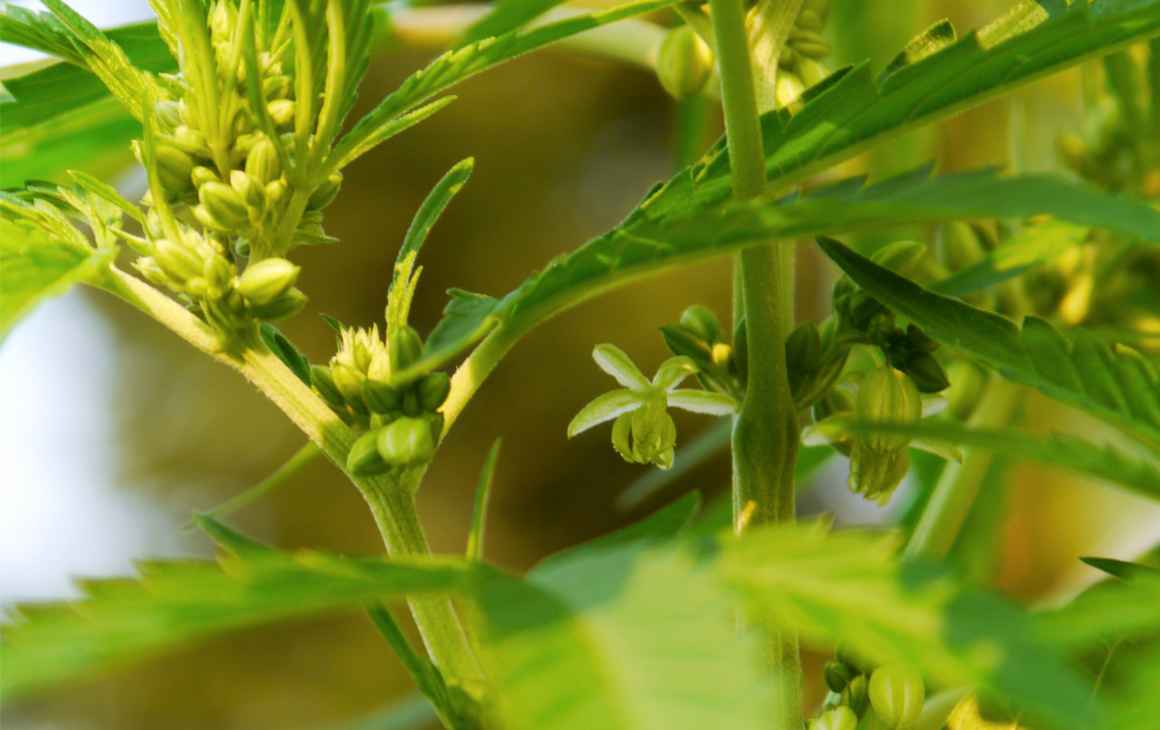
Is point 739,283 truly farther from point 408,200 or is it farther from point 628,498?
point 408,200

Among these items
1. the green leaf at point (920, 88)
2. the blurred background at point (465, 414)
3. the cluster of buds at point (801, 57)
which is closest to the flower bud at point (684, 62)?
the cluster of buds at point (801, 57)

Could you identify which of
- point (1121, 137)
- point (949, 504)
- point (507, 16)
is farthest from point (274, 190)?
point (1121, 137)

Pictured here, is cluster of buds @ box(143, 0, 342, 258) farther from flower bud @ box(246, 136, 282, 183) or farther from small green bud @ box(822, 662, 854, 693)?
small green bud @ box(822, 662, 854, 693)

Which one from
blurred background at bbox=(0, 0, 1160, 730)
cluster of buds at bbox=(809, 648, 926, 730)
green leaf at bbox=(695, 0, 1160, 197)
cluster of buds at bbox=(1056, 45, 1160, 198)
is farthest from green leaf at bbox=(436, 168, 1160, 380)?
blurred background at bbox=(0, 0, 1160, 730)

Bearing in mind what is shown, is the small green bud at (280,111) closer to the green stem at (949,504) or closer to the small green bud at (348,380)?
the small green bud at (348,380)

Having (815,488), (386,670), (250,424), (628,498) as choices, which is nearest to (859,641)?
(628,498)

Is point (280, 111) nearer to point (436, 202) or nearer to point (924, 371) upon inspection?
point (436, 202)
